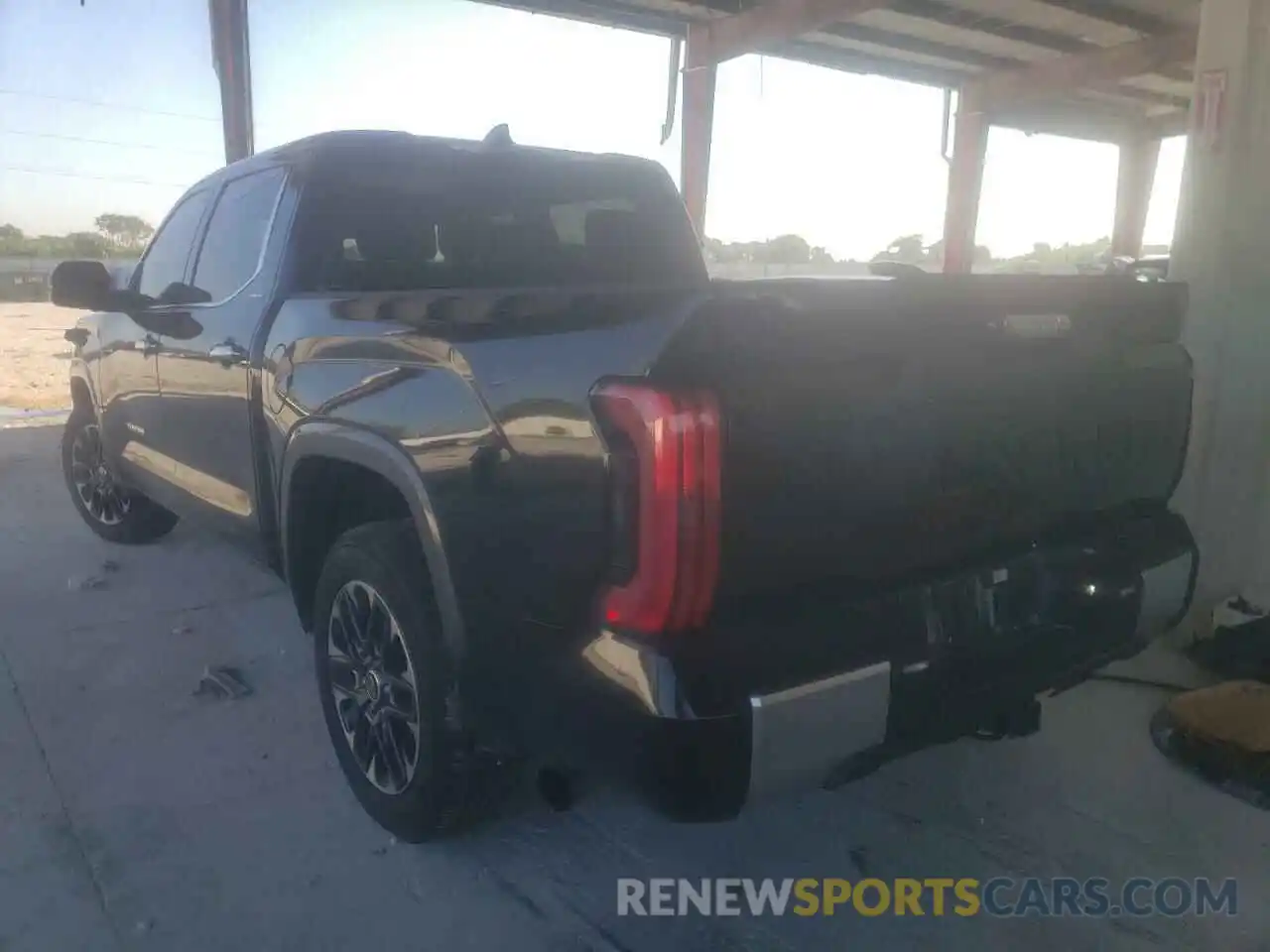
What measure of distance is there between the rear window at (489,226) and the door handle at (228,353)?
30 centimetres

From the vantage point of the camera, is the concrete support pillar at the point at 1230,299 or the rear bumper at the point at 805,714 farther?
the concrete support pillar at the point at 1230,299

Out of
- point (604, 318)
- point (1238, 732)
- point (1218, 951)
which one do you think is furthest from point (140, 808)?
point (1238, 732)

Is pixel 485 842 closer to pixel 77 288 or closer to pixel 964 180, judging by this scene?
pixel 77 288

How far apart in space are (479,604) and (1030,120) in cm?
1954

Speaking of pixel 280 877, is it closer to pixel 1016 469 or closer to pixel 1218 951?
pixel 1016 469

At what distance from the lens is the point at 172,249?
14.1 ft

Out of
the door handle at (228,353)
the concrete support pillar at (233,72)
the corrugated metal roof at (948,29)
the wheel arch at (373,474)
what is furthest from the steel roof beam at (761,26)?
the wheel arch at (373,474)

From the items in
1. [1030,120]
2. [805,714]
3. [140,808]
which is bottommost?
[140,808]

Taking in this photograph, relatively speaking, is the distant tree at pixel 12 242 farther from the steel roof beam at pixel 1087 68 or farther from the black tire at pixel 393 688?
the black tire at pixel 393 688

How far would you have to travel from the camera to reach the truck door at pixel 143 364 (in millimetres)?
3994

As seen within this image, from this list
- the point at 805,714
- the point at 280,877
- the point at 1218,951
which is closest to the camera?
the point at 805,714

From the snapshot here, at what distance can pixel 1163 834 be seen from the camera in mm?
2654

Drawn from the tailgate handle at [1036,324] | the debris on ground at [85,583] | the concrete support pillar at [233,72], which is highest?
the concrete support pillar at [233,72]

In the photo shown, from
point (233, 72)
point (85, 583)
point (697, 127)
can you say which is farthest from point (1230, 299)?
point (697, 127)
